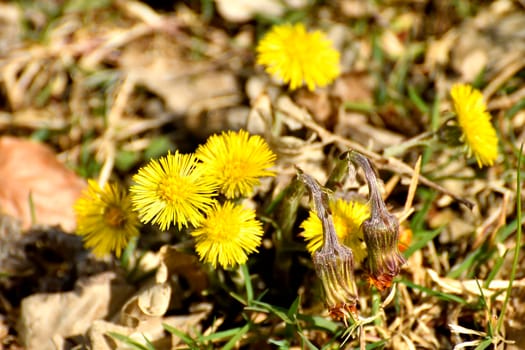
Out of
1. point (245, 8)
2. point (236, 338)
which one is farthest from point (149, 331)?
point (245, 8)

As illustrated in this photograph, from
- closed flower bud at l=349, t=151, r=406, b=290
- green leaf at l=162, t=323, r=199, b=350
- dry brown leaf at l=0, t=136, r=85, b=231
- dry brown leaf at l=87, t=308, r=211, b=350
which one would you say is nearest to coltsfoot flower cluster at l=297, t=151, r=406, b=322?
closed flower bud at l=349, t=151, r=406, b=290

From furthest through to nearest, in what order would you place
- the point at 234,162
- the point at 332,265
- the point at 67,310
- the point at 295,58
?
the point at 295,58
the point at 67,310
the point at 234,162
the point at 332,265

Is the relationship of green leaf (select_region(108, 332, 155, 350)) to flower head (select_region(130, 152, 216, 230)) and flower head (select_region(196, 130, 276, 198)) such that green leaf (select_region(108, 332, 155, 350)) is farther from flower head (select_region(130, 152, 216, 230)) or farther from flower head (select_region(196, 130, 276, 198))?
flower head (select_region(196, 130, 276, 198))

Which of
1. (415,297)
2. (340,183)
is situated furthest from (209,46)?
(415,297)

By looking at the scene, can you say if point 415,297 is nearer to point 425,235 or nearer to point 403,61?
point 425,235

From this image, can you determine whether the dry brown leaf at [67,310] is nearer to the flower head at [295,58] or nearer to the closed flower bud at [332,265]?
the closed flower bud at [332,265]

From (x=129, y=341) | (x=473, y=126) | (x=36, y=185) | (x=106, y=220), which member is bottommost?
(x=129, y=341)

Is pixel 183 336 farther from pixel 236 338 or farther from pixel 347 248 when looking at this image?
pixel 347 248
